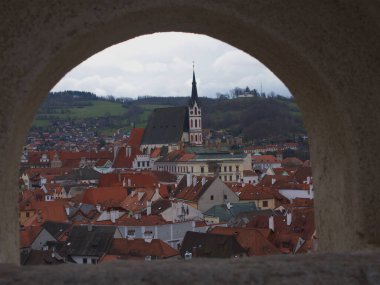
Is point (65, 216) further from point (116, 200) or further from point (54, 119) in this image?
point (54, 119)

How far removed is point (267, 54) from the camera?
2.75m

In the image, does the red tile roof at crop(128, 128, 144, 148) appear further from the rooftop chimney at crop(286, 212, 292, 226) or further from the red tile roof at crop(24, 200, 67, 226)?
the rooftop chimney at crop(286, 212, 292, 226)

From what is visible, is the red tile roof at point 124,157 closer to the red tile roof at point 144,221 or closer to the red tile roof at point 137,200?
the red tile roof at point 137,200

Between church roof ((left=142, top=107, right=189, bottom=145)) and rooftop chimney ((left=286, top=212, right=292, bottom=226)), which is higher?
church roof ((left=142, top=107, right=189, bottom=145))

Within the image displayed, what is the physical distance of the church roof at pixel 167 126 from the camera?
3059 inches

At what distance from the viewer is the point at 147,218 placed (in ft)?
104

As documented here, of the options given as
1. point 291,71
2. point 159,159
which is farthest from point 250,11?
point 159,159

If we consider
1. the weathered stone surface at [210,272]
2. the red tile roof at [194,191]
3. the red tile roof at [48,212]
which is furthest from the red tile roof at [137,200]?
the weathered stone surface at [210,272]

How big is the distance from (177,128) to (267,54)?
75.3m

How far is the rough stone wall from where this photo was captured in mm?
2303

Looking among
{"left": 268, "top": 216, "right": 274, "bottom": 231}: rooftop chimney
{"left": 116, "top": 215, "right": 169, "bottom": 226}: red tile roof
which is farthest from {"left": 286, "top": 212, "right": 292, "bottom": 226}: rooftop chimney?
{"left": 116, "top": 215, "right": 169, "bottom": 226}: red tile roof

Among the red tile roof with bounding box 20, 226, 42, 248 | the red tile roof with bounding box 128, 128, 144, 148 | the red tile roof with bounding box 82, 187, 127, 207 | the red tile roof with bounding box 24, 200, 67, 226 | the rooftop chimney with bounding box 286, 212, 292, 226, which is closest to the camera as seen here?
the red tile roof with bounding box 20, 226, 42, 248

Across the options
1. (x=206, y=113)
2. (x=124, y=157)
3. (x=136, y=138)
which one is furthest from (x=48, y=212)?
(x=206, y=113)

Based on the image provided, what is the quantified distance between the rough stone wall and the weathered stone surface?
0.65m
